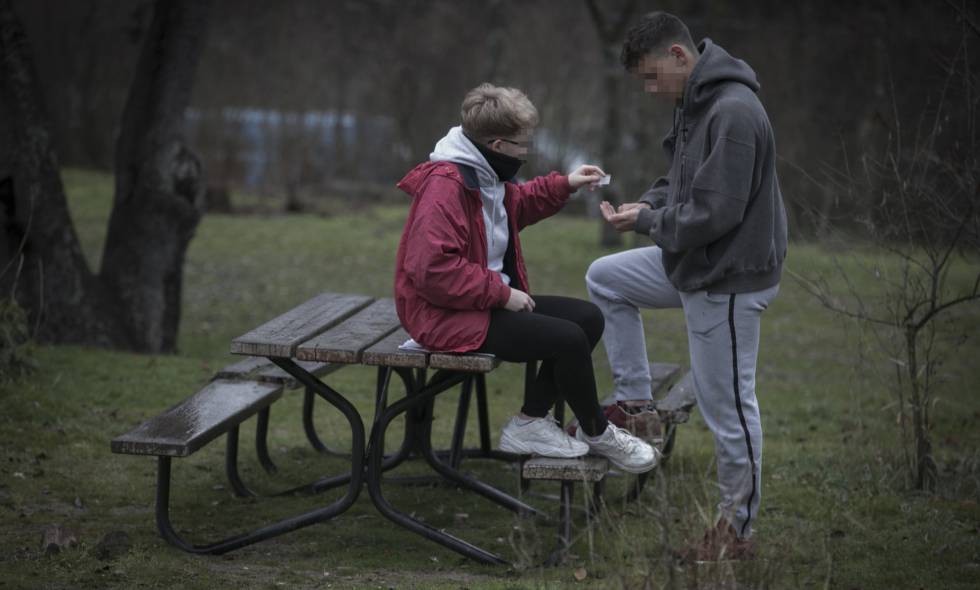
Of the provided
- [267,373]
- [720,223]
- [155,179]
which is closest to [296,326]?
[267,373]

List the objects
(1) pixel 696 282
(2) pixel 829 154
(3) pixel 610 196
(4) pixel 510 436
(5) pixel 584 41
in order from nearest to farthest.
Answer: (1) pixel 696 282 < (4) pixel 510 436 < (3) pixel 610 196 < (2) pixel 829 154 < (5) pixel 584 41

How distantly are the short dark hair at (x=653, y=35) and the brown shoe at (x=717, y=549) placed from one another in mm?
1628

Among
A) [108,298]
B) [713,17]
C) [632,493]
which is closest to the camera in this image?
[632,493]

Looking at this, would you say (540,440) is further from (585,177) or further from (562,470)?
(585,177)

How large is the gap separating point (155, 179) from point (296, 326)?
4.31 m

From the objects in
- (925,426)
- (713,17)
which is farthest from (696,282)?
(713,17)

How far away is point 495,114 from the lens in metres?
4.25

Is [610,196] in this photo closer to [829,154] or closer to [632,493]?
[829,154]

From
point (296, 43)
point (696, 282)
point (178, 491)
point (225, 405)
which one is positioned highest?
point (296, 43)

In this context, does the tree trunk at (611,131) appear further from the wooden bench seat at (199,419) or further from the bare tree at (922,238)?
the wooden bench seat at (199,419)

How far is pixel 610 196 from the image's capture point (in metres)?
16.4

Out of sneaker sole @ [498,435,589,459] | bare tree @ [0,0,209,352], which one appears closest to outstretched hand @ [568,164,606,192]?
sneaker sole @ [498,435,589,459]

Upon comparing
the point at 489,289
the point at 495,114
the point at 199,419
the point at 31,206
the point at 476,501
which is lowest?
the point at 476,501

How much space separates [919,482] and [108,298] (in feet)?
18.8
